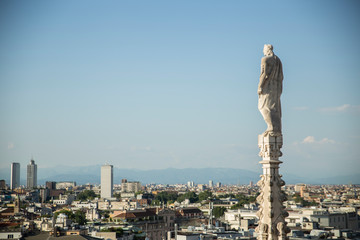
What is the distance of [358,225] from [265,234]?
170 feet

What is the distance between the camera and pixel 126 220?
63562 mm

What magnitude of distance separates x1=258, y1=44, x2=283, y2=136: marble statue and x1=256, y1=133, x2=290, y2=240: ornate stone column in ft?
0.54

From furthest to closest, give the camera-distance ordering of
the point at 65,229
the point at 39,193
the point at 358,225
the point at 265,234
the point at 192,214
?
the point at 39,193 → the point at 192,214 → the point at 358,225 → the point at 65,229 → the point at 265,234

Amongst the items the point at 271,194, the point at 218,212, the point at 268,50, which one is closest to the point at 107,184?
the point at 218,212

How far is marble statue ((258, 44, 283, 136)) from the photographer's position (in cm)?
609

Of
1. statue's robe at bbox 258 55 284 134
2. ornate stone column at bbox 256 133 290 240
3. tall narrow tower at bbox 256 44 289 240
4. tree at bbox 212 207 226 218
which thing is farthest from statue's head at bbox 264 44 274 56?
tree at bbox 212 207 226 218

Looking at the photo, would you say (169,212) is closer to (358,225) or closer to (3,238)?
(358,225)

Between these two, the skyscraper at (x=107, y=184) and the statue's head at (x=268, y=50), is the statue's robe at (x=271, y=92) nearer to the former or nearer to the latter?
the statue's head at (x=268, y=50)

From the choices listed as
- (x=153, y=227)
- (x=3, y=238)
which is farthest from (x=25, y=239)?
(x=153, y=227)

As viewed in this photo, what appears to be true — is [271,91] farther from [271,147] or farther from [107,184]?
[107,184]

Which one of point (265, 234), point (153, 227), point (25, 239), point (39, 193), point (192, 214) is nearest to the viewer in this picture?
point (265, 234)

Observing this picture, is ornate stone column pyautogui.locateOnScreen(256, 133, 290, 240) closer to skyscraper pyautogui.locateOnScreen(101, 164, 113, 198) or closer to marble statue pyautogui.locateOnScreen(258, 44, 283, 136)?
marble statue pyautogui.locateOnScreen(258, 44, 283, 136)

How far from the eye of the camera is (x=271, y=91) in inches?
243

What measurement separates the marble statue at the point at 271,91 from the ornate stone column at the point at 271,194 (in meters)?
0.16
